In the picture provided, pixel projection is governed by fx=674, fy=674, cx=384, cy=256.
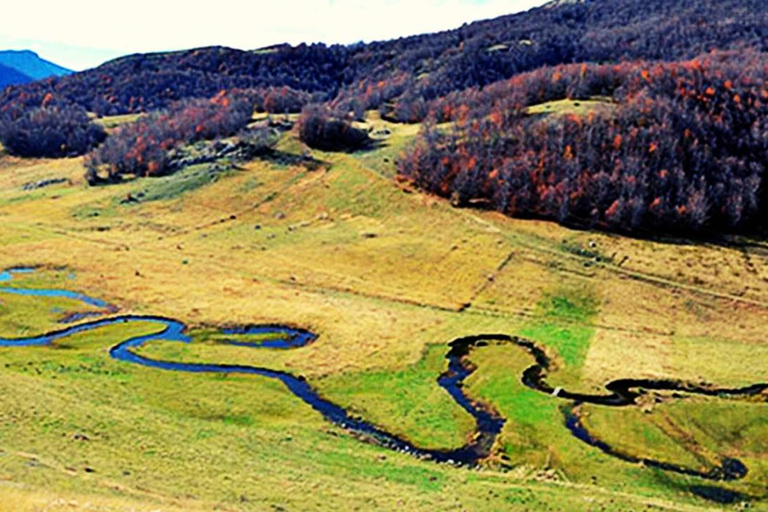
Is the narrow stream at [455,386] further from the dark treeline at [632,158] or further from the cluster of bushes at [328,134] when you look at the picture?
the cluster of bushes at [328,134]

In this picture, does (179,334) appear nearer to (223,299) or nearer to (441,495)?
(223,299)

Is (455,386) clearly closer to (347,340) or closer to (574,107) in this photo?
(347,340)

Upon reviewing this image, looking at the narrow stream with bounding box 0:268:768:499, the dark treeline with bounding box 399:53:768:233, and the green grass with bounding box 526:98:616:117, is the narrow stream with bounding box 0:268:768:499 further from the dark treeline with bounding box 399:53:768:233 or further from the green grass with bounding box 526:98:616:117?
the green grass with bounding box 526:98:616:117

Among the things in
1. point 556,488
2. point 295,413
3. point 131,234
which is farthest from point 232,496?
point 131,234

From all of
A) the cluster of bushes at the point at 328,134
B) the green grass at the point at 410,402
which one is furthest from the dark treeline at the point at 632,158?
the green grass at the point at 410,402

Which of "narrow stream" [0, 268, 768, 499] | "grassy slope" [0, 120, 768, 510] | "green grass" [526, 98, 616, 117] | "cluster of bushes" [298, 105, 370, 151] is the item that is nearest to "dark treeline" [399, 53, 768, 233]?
"green grass" [526, 98, 616, 117]

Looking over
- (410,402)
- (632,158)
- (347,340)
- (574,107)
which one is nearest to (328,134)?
(574,107)
